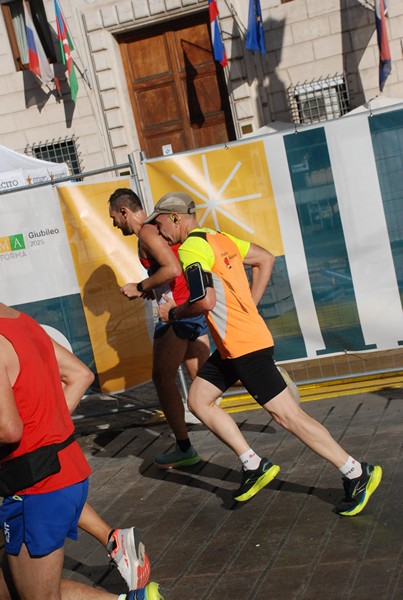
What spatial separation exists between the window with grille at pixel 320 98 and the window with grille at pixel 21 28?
561 cm

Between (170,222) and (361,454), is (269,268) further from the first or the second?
(361,454)

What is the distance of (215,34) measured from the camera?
60.1 feet

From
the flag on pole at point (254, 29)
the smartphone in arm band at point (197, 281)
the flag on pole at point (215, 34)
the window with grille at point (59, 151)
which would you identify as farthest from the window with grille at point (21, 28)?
the smartphone in arm band at point (197, 281)

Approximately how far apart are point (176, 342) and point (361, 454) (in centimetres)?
157

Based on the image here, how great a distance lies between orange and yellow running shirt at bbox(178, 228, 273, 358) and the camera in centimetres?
536

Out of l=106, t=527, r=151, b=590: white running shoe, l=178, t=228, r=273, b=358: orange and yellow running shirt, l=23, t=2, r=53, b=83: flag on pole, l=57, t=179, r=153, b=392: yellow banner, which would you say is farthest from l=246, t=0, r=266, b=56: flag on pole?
l=106, t=527, r=151, b=590: white running shoe

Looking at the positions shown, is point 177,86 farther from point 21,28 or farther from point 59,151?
point 21,28

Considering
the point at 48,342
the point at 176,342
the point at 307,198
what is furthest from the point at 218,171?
the point at 48,342

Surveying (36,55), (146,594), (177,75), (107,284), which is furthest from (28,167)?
(146,594)

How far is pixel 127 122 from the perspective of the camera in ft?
67.4

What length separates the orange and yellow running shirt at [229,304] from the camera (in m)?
5.36

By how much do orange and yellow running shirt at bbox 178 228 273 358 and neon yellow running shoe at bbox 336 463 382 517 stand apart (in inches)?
36.4

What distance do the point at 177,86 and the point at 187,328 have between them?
47.9 ft

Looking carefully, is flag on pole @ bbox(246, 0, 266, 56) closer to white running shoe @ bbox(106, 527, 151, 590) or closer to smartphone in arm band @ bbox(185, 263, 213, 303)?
smartphone in arm band @ bbox(185, 263, 213, 303)
